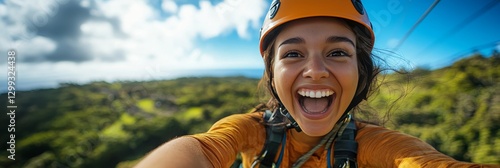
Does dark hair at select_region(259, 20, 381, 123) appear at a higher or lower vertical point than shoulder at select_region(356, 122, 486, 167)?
higher

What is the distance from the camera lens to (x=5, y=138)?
→ 1297 cm

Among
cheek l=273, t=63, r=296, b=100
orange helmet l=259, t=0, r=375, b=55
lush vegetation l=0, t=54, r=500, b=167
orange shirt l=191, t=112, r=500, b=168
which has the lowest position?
lush vegetation l=0, t=54, r=500, b=167

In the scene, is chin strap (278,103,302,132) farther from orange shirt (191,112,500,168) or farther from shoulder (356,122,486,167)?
shoulder (356,122,486,167)

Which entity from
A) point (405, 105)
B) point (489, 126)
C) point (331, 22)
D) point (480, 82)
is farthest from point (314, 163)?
point (405, 105)

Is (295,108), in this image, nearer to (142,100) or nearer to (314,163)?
(314,163)

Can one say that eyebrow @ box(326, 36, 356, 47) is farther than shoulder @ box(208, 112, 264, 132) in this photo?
No

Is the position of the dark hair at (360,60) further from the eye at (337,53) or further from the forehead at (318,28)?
the eye at (337,53)

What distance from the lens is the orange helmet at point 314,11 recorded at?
190 cm

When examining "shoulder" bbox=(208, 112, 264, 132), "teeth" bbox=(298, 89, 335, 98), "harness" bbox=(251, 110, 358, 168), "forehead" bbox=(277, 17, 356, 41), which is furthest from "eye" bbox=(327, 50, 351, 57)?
"shoulder" bbox=(208, 112, 264, 132)

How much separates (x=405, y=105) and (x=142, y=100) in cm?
1633

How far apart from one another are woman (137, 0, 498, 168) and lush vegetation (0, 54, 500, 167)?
395mm

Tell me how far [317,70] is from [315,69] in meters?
0.01

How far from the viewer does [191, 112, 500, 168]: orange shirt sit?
61.9 inches

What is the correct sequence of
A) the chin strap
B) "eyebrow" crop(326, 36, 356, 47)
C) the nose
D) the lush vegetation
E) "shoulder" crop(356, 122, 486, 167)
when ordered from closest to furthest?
"shoulder" crop(356, 122, 486, 167) → the nose → "eyebrow" crop(326, 36, 356, 47) → the chin strap → the lush vegetation
